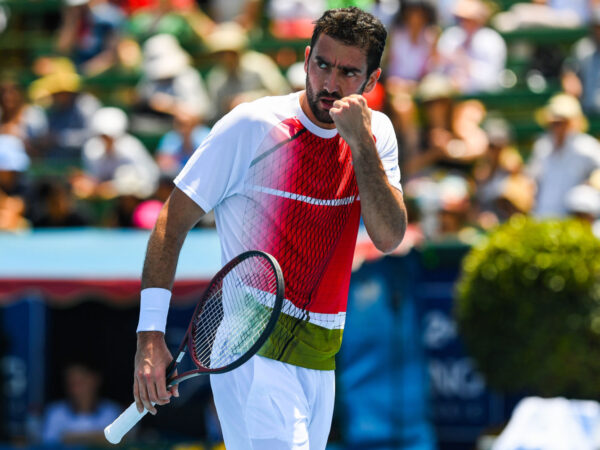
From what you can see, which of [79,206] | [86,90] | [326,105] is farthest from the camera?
[86,90]

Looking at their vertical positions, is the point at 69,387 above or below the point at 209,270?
below

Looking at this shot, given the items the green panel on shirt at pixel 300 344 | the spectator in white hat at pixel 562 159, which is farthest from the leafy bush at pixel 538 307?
the green panel on shirt at pixel 300 344

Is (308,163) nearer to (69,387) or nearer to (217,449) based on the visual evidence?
(217,449)

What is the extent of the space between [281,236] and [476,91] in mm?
6610

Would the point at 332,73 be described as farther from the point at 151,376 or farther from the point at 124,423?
the point at 124,423

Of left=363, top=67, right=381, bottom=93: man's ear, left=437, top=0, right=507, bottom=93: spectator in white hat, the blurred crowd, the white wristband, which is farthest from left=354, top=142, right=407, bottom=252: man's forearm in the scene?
left=437, top=0, right=507, bottom=93: spectator in white hat

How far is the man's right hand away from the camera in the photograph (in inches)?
126

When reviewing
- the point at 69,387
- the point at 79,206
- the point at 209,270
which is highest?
the point at 209,270

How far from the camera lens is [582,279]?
272 inches

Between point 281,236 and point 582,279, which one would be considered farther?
point 582,279

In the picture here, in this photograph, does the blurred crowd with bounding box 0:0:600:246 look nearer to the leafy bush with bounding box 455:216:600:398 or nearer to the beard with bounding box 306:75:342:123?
the leafy bush with bounding box 455:216:600:398

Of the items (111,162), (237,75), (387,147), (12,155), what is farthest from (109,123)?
(387,147)

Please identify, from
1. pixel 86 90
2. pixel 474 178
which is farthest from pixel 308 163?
pixel 86 90

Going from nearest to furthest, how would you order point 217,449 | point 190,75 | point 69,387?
point 217,449 < point 69,387 < point 190,75
